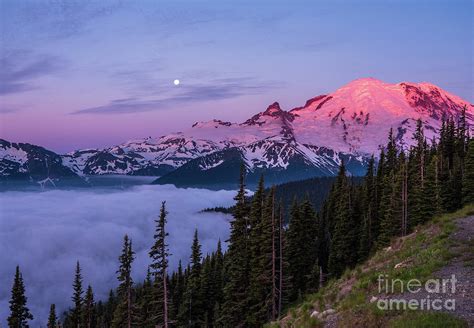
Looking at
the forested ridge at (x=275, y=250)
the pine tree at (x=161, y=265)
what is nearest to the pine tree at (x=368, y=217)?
the forested ridge at (x=275, y=250)

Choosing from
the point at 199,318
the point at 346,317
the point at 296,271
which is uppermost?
the point at 346,317

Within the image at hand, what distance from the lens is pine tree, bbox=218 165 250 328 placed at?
A: 140ft

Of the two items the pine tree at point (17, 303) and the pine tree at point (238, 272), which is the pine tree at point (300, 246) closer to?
the pine tree at point (238, 272)

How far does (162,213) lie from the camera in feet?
116

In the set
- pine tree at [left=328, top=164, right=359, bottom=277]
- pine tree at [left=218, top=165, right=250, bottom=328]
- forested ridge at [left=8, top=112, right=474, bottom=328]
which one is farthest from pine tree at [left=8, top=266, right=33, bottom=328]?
pine tree at [left=328, top=164, right=359, bottom=277]

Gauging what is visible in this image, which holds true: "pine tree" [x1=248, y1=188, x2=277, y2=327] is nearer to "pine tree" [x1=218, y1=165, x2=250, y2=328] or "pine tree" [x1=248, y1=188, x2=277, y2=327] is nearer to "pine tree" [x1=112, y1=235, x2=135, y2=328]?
"pine tree" [x1=218, y1=165, x2=250, y2=328]

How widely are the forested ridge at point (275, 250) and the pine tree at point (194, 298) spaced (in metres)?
0.14

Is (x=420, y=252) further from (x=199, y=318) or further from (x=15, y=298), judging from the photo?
(x=15, y=298)

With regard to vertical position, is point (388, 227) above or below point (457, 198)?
below

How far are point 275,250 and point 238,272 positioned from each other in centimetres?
490

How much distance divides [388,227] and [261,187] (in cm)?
1783

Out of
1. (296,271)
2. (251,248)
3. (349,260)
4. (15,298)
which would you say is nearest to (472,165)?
(349,260)

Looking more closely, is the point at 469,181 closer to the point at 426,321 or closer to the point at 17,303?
the point at 426,321

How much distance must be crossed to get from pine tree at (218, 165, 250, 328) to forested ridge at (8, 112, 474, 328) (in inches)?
4.3
